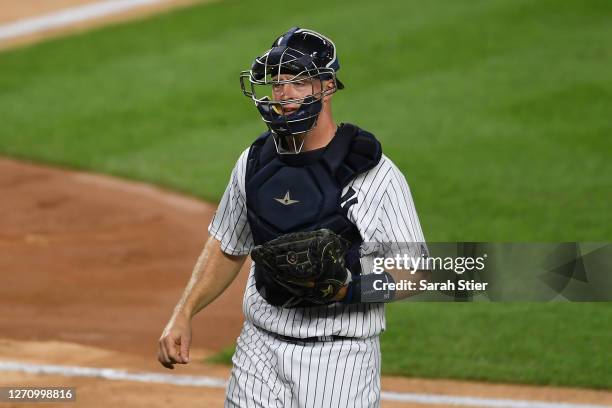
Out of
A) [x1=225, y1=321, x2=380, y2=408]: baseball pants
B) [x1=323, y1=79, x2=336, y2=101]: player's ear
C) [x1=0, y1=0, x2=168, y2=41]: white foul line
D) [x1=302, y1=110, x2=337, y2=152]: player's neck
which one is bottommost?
[x1=0, y1=0, x2=168, y2=41]: white foul line

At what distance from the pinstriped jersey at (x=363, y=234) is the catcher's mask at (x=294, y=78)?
0.27 meters

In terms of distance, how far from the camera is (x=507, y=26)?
574 inches

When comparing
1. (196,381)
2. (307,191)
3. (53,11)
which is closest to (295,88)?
(307,191)

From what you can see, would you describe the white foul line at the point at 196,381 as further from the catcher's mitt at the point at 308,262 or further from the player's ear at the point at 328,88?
the player's ear at the point at 328,88

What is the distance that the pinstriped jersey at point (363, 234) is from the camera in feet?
14.3

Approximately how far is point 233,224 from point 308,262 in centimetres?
62

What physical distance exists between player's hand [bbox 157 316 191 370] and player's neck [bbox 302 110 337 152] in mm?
798

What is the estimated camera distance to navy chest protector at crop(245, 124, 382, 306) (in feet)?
14.4

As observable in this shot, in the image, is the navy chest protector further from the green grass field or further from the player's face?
the green grass field

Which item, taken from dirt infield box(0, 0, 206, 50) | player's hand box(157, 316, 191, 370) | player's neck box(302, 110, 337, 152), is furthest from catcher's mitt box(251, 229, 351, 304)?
dirt infield box(0, 0, 206, 50)

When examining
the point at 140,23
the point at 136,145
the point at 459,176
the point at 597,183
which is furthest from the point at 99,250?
the point at 140,23

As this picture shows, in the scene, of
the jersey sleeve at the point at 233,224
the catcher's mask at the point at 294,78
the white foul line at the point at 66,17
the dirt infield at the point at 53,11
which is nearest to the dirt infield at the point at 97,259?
the jersey sleeve at the point at 233,224

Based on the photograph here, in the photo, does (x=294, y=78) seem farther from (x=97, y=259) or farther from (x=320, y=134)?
(x=97, y=259)

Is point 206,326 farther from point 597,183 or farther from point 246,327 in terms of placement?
point 597,183
